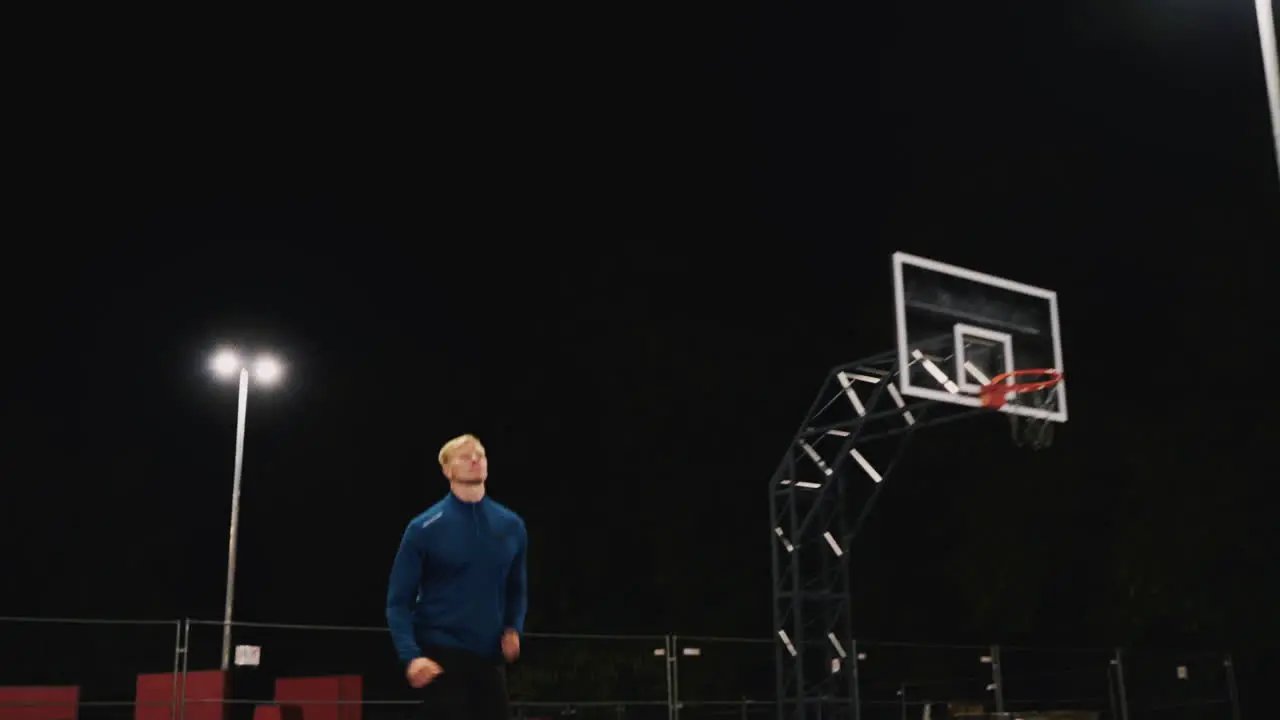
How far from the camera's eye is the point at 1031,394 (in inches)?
577

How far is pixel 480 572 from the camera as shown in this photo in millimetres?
4508

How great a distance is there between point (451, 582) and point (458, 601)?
67 mm

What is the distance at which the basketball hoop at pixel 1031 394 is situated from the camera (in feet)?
45.0

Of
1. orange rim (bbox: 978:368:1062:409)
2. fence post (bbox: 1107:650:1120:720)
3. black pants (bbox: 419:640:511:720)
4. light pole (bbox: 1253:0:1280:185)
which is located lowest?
fence post (bbox: 1107:650:1120:720)

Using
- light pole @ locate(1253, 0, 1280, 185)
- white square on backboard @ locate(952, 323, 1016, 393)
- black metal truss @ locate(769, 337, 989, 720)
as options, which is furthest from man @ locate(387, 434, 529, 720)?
black metal truss @ locate(769, 337, 989, 720)

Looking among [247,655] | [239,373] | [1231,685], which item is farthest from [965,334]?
[239,373]

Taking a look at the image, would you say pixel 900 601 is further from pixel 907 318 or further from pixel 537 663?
pixel 907 318

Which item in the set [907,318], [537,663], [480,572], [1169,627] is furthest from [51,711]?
[1169,627]

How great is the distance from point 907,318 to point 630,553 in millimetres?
14827

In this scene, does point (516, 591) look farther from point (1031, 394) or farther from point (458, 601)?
point (1031, 394)

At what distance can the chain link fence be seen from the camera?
13789 millimetres

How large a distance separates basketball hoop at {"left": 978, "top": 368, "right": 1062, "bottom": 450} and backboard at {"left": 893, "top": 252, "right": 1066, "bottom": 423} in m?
0.03

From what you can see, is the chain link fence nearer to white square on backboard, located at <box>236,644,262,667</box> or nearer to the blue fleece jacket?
white square on backboard, located at <box>236,644,262,667</box>

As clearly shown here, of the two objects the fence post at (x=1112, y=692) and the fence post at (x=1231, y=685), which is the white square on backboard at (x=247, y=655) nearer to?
the fence post at (x=1112, y=692)
